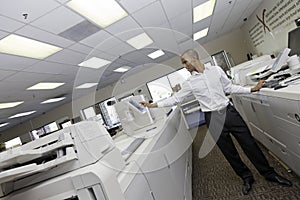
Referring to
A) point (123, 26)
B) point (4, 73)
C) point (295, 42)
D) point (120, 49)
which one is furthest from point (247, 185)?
point (4, 73)

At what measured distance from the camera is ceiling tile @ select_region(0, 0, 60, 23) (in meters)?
2.36

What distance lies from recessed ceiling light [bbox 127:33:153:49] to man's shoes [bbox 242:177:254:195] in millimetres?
3678

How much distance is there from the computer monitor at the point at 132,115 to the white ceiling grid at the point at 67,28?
1.38 metres

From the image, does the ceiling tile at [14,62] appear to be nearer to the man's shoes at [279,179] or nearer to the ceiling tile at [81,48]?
the ceiling tile at [81,48]

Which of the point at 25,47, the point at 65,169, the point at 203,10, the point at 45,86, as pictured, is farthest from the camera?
the point at 45,86

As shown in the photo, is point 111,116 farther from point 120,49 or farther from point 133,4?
point 133,4

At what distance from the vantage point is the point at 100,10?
126 inches

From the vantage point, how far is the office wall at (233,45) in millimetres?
8828

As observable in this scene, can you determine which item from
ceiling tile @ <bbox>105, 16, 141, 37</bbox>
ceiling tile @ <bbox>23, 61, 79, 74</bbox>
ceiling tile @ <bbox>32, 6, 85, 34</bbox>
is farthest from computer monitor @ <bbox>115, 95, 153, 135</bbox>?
ceiling tile @ <bbox>23, 61, 79, 74</bbox>

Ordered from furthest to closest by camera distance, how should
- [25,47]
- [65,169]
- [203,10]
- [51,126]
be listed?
1. [51,126]
2. [203,10]
3. [25,47]
4. [65,169]

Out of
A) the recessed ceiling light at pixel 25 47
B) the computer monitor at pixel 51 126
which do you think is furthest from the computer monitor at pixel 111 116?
the computer monitor at pixel 51 126

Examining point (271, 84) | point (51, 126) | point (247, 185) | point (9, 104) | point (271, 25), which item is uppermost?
point (9, 104)

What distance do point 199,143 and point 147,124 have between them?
6.82 ft

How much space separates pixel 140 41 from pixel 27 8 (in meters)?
3.13
